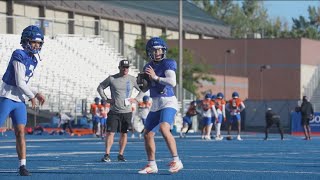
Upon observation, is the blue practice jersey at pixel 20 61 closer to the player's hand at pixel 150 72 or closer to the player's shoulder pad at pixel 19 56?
the player's shoulder pad at pixel 19 56

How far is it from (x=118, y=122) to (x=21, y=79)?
17.6 feet

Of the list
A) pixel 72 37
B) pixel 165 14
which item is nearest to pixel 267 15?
pixel 165 14

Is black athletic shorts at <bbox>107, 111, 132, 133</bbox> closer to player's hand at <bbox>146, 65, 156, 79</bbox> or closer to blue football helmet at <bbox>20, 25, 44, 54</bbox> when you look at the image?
player's hand at <bbox>146, 65, 156, 79</bbox>

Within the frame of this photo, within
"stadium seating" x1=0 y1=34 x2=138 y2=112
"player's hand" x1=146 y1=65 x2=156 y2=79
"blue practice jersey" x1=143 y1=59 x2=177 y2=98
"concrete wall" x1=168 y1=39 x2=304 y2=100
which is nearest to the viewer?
"player's hand" x1=146 y1=65 x2=156 y2=79

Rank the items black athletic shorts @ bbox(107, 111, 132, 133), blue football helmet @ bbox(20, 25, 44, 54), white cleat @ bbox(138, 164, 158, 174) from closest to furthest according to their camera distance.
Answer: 1. blue football helmet @ bbox(20, 25, 44, 54)
2. white cleat @ bbox(138, 164, 158, 174)
3. black athletic shorts @ bbox(107, 111, 132, 133)

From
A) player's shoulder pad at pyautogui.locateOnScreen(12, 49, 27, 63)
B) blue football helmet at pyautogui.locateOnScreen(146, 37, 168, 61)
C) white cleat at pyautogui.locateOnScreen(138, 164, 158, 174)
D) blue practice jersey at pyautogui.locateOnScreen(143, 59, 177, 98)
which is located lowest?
white cleat at pyautogui.locateOnScreen(138, 164, 158, 174)

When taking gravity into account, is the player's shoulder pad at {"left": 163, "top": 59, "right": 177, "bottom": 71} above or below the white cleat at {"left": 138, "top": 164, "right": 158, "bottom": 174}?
above

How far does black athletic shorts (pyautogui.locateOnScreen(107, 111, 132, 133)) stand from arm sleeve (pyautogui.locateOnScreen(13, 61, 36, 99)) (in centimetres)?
511

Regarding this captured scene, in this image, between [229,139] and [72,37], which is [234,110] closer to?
[229,139]

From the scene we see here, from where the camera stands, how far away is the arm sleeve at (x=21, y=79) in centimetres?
1444

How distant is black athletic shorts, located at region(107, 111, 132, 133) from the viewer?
19625 millimetres

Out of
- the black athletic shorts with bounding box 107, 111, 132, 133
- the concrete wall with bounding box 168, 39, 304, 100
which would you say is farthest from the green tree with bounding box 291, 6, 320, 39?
the black athletic shorts with bounding box 107, 111, 132, 133

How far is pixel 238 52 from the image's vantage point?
8738cm

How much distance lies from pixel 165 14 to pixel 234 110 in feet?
174
